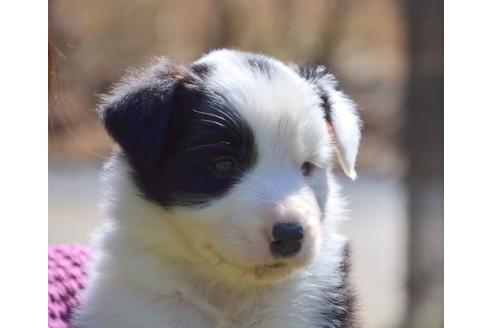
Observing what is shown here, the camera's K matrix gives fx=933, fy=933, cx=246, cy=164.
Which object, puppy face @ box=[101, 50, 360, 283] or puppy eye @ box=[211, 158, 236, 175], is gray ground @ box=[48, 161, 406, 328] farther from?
puppy eye @ box=[211, 158, 236, 175]

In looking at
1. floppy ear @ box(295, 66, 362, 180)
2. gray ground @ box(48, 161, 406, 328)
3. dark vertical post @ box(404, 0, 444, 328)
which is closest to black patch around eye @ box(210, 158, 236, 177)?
floppy ear @ box(295, 66, 362, 180)

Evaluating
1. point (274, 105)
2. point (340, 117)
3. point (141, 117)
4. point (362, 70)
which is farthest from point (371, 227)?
point (141, 117)

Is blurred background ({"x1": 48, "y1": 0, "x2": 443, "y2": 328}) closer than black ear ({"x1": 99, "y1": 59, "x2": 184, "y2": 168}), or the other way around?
black ear ({"x1": 99, "y1": 59, "x2": 184, "y2": 168})

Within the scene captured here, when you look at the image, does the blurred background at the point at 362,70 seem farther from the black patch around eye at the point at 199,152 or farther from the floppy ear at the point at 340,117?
the black patch around eye at the point at 199,152

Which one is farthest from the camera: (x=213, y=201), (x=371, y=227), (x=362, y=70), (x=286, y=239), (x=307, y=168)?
(x=362, y=70)

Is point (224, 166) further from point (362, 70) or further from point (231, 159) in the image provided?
point (362, 70)

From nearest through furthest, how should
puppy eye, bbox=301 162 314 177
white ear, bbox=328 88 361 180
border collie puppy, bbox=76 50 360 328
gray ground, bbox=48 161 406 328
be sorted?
border collie puppy, bbox=76 50 360 328 < puppy eye, bbox=301 162 314 177 < white ear, bbox=328 88 361 180 < gray ground, bbox=48 161 406 328
